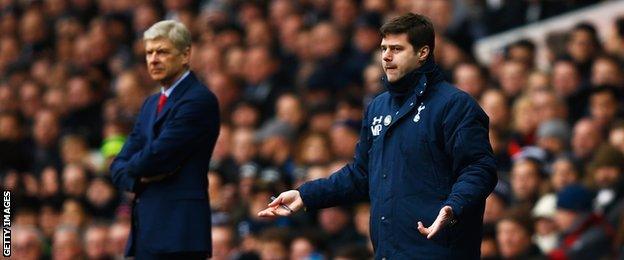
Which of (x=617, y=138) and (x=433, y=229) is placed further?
(x=617, y=138)

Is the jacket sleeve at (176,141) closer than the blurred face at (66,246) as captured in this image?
Yes

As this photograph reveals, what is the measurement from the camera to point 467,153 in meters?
6.84

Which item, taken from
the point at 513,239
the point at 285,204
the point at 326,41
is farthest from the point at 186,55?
the point at 326,41

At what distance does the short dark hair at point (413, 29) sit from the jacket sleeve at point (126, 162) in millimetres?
2138

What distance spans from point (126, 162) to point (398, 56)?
219 centimetres

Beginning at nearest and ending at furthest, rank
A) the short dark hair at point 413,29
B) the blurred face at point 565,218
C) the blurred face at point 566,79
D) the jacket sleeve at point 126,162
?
1. the short dark hair at point 413,29
2. the jacket sleeve at point 126,162
3. the blurred face at point 565,218
4. the blurred face at point 566,79

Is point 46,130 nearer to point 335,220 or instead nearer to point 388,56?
point 335,220

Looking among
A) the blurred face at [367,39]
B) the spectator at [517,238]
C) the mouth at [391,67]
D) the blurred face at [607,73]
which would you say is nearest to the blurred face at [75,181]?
the blurred face at [367,39]

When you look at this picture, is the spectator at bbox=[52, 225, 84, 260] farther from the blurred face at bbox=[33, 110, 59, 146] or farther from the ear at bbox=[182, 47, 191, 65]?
the ear at bbox=[182, 47, 191, 65]

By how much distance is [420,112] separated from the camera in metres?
7.09

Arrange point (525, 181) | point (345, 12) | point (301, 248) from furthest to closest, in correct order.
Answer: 1. point (345, 12)
2. point (525, 181)
3. point (301, 248)

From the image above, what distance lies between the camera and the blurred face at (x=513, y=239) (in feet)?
36.0

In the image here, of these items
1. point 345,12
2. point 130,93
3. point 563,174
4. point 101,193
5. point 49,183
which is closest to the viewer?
point 563,174

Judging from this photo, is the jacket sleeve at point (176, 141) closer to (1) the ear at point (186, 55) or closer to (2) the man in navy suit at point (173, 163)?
(2) the man in navy suit at point (173, 163)
